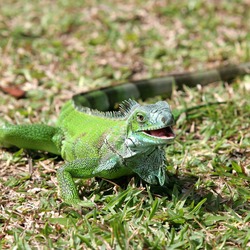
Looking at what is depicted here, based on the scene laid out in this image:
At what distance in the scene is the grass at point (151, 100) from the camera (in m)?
3.65

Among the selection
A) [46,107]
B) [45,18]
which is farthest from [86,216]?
[45,18]

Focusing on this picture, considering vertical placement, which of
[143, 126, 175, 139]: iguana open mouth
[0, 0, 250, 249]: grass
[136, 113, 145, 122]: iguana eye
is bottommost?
[0, 0, 250, 249]: grass

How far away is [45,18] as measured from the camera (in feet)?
25.4

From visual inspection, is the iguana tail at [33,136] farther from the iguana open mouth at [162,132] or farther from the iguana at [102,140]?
the iguana open mouth at [162,132]

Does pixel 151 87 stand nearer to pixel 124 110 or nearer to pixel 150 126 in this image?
pixel 124 110

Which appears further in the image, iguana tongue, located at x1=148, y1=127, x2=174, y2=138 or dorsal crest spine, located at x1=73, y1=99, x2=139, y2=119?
dorsal crest spine, located at x1=73, y1=99, x2=139, y2=119

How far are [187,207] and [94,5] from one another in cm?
495

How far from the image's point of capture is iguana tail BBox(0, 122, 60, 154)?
15.6 ft

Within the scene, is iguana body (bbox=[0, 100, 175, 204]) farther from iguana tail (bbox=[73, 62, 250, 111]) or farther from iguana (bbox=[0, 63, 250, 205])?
iguana tail (bbox=[73, 62, 250, 111])

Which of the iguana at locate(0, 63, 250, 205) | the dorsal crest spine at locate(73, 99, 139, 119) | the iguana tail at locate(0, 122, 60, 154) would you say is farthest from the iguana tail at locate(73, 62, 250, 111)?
the dorsal crest spine at locate(73, 99, 139, 119)

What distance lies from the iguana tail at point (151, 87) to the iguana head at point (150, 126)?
132cm

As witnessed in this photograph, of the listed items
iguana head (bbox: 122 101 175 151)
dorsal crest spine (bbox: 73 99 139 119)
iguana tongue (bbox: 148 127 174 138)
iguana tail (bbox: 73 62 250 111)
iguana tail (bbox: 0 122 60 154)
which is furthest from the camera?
iguana tail (bbox: 73 62 250 111)

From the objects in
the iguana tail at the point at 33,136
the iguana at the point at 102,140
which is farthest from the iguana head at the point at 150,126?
the iguana tail at the point at 33,136

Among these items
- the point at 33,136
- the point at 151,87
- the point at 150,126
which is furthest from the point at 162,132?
the point at 151,87
